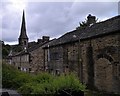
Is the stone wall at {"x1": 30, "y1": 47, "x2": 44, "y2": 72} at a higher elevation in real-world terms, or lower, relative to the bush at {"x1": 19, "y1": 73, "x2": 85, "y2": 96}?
higher

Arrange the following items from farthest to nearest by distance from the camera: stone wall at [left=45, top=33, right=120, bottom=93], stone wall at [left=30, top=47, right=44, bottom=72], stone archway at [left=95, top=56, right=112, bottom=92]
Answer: stone wall at [left=30, top=47, right=44, bottom=72]
stone archway at [left=95, top=56, right=112, bottom=92]
stone wall at [left=45, top=33, right=120, bottom=93]

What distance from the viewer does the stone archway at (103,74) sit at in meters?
22.5

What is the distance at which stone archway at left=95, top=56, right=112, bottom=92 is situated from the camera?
22516mm

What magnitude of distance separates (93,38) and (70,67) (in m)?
6.37

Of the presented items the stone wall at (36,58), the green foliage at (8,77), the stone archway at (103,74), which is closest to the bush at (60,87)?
the stone archway at (103,74)

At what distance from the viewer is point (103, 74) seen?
76.7 ft

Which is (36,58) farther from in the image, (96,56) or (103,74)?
(103,74)

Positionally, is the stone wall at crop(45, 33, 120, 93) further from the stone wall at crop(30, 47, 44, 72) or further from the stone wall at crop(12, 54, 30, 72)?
the stone wall at crop(12, 54, 30, 72)

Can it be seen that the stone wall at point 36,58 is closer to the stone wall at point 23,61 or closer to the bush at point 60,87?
the stone wall at point 23,61

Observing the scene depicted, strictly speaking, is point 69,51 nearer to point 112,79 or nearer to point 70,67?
point 70,67

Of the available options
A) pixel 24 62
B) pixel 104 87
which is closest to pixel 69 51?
pixel 104 87

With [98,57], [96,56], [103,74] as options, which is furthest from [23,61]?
[103,74]

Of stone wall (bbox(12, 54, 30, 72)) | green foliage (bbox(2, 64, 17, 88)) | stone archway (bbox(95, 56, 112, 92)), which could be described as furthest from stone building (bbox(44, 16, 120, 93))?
stone wall (bbox(12, 54, 30, 72))

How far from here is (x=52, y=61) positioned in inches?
1421
